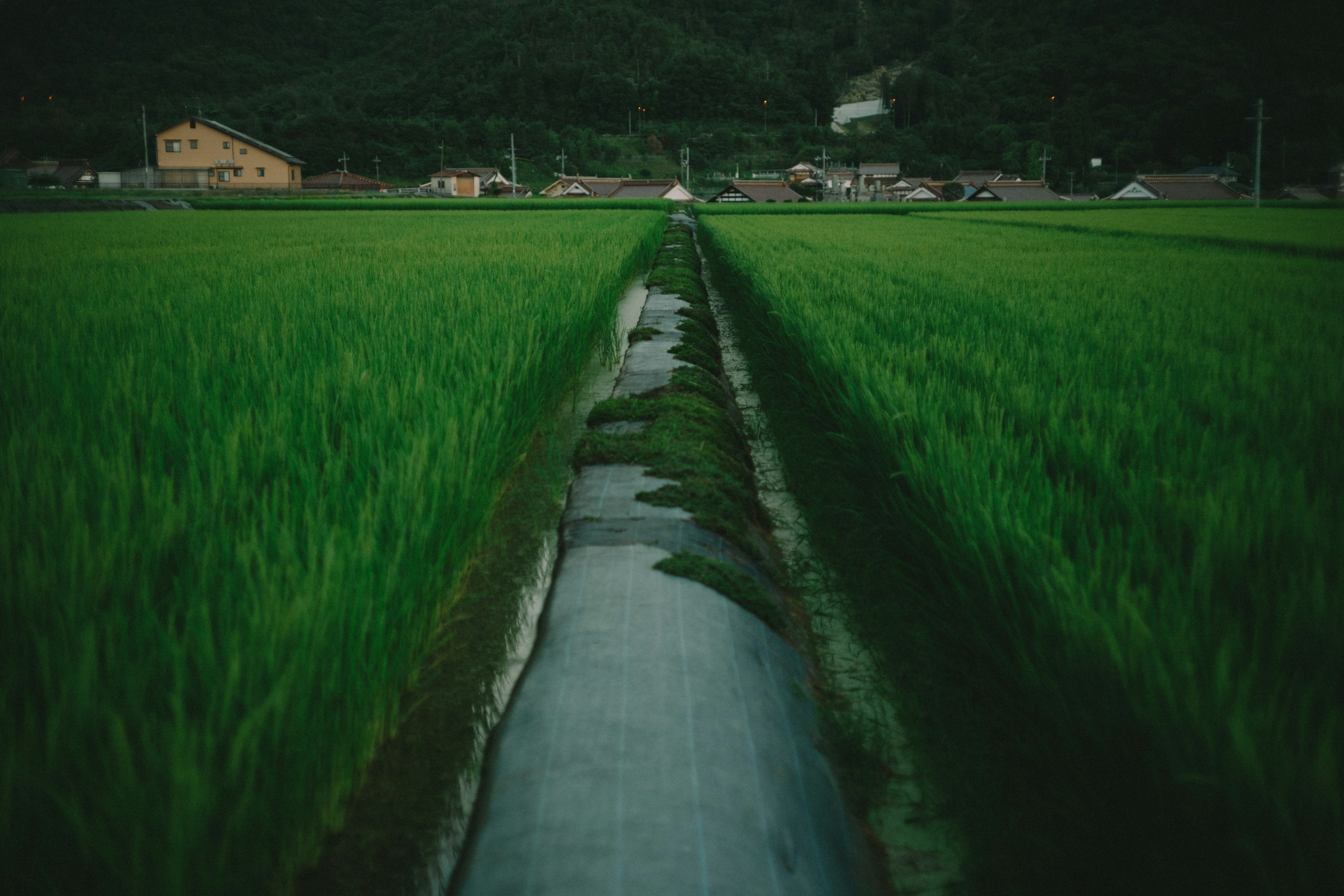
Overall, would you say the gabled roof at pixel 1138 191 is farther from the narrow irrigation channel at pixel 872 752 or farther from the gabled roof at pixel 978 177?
the narrow irrigation channel at pixel 872 752

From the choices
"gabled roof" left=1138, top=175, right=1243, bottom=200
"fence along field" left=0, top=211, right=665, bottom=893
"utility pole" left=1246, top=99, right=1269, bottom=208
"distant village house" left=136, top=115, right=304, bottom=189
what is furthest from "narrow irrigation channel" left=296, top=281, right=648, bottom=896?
"gabled roof" left=1138, top=175, right=1243, bottom=200

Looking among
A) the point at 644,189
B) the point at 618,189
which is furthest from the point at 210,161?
the point at 644,189

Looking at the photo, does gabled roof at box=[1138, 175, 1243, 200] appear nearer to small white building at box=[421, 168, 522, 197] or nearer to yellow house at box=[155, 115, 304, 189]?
small white building at box=[421, 168, 522, 197]

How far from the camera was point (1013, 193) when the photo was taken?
4328cm

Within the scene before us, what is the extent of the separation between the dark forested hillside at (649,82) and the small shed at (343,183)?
6.43 m

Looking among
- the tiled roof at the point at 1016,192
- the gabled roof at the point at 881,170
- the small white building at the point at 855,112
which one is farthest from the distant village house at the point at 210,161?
the small white building at the point at 855,112

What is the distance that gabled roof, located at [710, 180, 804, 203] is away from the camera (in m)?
42.8

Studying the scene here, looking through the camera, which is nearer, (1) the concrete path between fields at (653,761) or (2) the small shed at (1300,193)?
(1) the concrete path between fields at (653,761)

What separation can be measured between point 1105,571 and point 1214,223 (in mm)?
12936

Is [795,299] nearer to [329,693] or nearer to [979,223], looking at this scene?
[329,693]

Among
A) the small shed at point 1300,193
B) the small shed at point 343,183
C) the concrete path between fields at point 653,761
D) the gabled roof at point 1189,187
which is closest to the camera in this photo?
the concrete path between fields at point 653,761

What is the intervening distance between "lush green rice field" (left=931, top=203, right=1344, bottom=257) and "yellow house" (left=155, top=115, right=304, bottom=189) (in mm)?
39570

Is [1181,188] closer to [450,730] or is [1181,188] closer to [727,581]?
[727,581]

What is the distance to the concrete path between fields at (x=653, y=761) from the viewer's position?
2.65 ft
